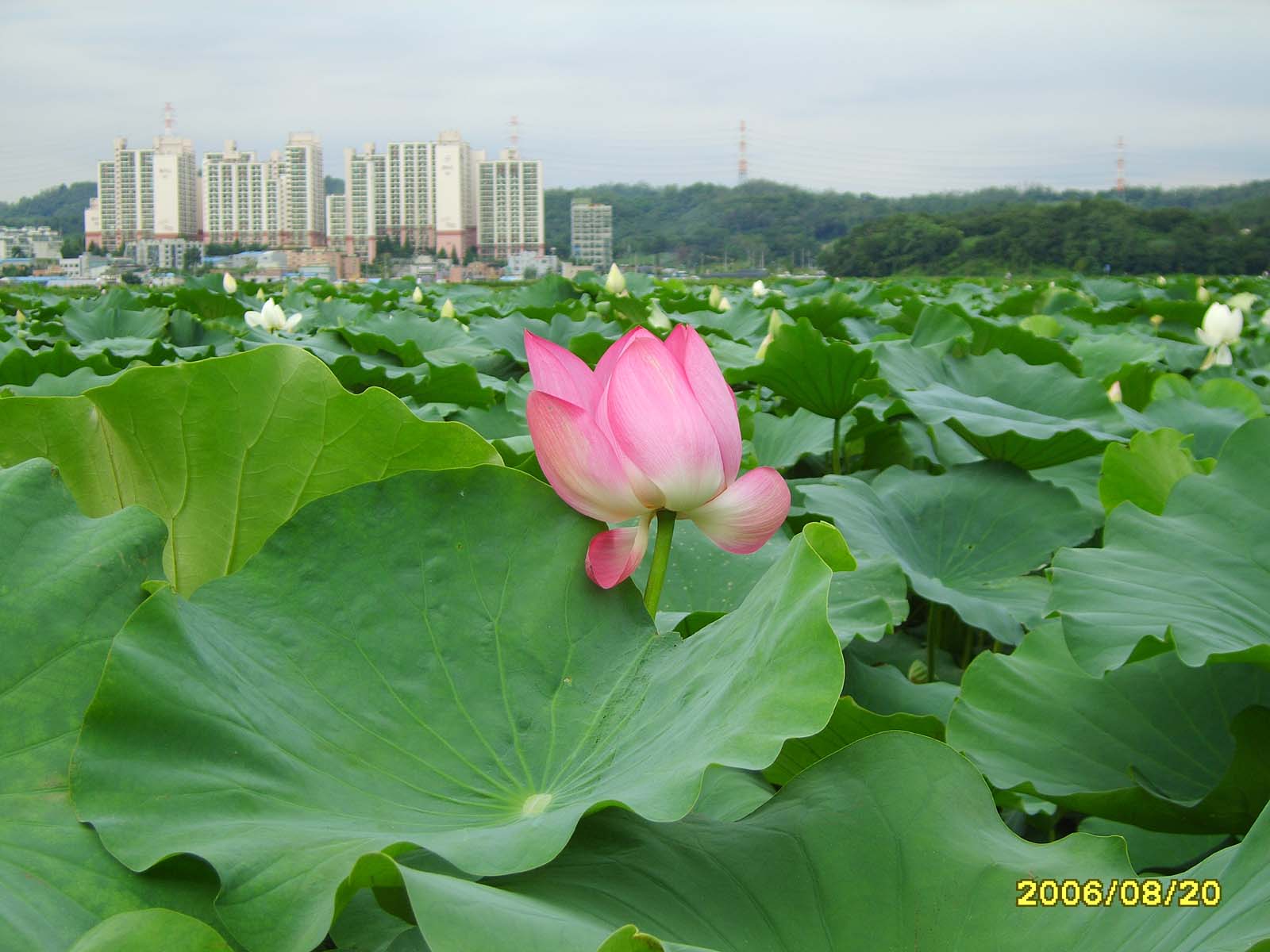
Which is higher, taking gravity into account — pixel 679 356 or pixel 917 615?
pixel 679 356

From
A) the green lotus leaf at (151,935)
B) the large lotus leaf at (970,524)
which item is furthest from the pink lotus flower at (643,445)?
the large lotus leaf at (970,524)

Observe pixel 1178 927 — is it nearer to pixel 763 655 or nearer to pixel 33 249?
pixel 763 655

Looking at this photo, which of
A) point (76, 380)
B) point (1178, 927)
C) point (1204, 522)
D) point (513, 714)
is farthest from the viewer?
point (76, 380)

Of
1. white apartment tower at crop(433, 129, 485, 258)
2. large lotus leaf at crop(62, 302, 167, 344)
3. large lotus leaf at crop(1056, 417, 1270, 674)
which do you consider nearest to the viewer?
large lotus leaf at crop(1056, 417, 1270, 674)

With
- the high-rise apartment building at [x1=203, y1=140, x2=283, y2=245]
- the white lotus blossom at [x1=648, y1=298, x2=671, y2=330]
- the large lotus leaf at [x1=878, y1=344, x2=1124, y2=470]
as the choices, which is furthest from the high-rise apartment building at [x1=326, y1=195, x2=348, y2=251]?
the large lotus leaf at [x1=878, y1=344, x2=1124, y2=470]

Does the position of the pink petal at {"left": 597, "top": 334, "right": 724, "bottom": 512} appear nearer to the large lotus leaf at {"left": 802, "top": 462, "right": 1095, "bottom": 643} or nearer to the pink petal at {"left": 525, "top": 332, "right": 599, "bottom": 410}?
the pink petal at {"left": 525, "top": 332, "right": 599, "bottom": 410}

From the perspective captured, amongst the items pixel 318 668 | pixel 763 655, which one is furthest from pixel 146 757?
pixel 763 655

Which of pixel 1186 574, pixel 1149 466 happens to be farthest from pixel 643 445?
pixel 1149 466
